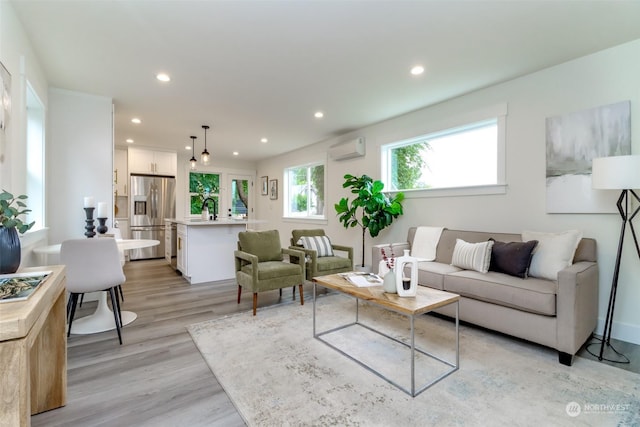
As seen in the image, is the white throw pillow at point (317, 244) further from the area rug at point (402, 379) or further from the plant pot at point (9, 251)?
the plant pot at point (9, 251)

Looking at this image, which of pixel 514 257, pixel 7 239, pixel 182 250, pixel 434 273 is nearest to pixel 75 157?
pixel 182 250

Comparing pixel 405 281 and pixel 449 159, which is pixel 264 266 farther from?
pixel 449 159

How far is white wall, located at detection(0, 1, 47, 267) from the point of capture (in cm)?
194

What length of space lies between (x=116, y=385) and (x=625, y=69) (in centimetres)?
456

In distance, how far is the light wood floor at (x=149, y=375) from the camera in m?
1.60

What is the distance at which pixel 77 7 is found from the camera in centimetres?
204

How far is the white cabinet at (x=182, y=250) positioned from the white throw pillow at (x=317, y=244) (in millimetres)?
1762

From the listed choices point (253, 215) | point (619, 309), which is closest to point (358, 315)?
point (619, 309)

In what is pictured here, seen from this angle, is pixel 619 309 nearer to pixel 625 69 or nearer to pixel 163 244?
pixel 625 69

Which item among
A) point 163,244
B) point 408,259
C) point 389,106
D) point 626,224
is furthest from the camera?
point 163,244

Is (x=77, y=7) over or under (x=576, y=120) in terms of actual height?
over

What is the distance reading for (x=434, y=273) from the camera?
9.61ft

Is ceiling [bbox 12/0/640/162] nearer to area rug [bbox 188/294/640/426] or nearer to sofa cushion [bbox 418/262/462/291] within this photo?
sofa cushion [bbox 418/262/462/291]

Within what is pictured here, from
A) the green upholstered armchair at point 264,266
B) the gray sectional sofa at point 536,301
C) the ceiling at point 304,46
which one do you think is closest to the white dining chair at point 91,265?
the green upholstered armchair at point 264,266
